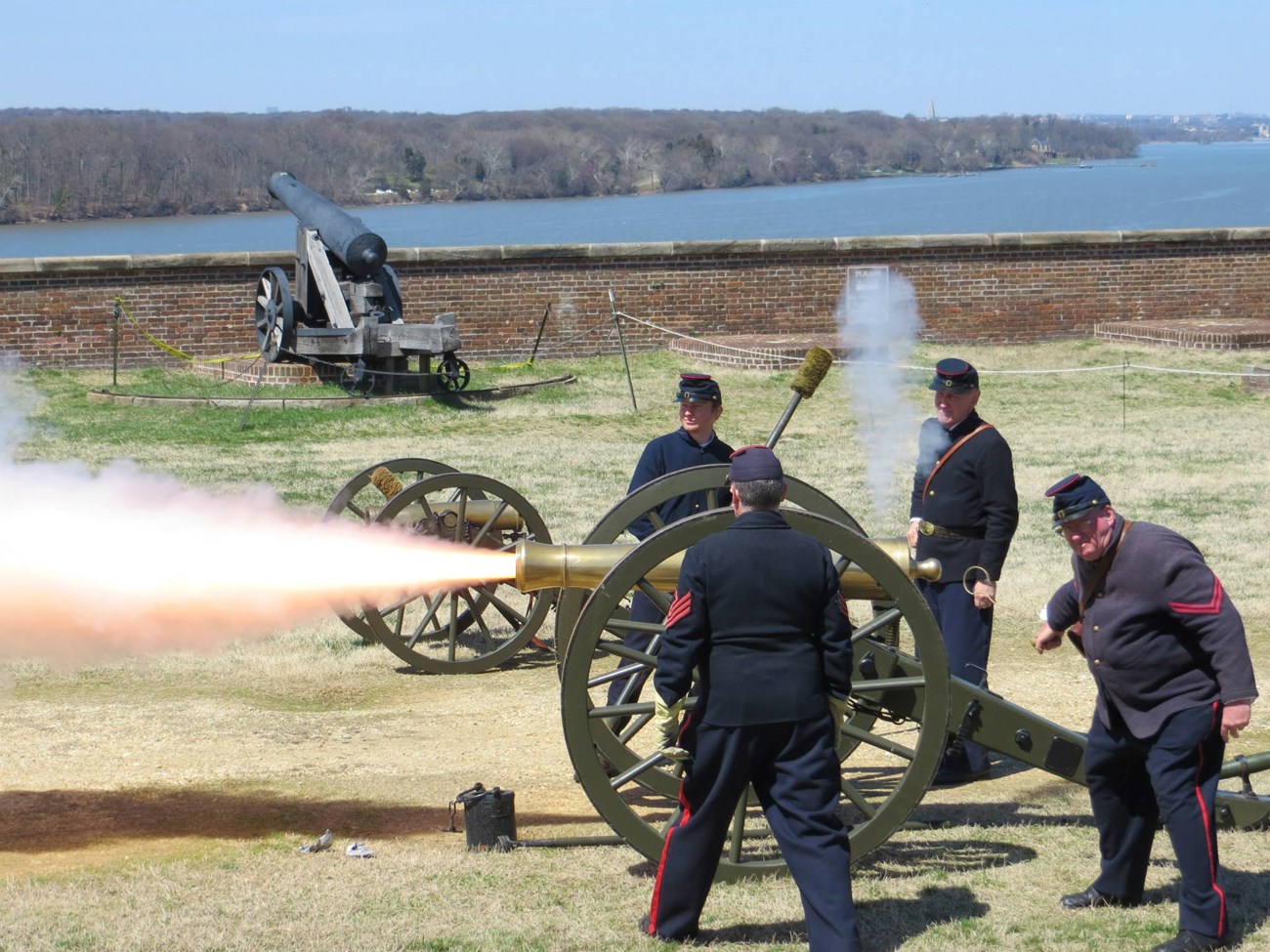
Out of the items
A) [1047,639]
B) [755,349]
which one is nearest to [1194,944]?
[1047,639]

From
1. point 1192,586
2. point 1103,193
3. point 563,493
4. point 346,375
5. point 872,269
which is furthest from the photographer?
point 1103,193

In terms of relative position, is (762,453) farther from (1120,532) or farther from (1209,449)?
(1209,449)

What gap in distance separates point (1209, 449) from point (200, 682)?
10013 millimetres

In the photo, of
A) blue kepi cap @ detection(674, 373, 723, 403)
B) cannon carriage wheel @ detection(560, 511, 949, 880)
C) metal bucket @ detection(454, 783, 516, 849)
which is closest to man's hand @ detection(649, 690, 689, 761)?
cannon carriage wheel @ detection(560, 511, 949, 880)

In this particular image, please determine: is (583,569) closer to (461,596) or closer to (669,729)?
(669,729)

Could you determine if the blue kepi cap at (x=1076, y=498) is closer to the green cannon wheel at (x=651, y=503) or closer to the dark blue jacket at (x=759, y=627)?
the dark blue jacket at (x=759, y=627)

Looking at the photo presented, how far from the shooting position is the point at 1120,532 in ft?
17.1

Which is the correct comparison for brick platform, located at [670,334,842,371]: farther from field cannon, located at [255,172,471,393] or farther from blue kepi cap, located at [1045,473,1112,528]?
blue kepi cap, located at [1045,473,1112,528]

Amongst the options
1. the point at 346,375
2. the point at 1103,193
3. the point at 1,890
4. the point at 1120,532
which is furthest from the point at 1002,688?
the point at 1103,193

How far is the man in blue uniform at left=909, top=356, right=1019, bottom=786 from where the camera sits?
22.4ft

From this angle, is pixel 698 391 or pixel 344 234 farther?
pixel 344 234

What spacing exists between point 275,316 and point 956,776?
13542 mm

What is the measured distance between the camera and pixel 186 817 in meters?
6.54

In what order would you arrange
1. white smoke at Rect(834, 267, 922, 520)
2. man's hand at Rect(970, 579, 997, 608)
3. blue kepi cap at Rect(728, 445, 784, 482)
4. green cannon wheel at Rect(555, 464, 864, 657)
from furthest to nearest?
white smoke at Rect(834, 267, 922, 520) < man's hand at Rect(970, 579, 997, 608) < green cannon wheel at Rect(555, 464, 864, 657) < blue kepi cap at Rect(728, 445, 784, 482)
